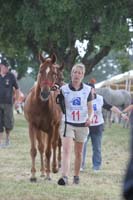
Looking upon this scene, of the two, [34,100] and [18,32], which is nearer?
[34,100]

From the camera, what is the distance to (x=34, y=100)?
9.67 metres

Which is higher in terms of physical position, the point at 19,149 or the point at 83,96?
the point at 83,96

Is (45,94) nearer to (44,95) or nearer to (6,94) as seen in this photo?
(44,95)

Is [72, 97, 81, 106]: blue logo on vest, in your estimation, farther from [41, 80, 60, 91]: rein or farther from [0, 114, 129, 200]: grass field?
[0, 114, 129, 200]: grass field

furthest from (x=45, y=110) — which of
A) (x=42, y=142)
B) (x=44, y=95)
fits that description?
(x=42, y=142)

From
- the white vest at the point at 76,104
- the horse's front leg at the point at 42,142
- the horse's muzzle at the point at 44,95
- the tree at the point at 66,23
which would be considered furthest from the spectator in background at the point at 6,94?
the tree at the point at 66,23

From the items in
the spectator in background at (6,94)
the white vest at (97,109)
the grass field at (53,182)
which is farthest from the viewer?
the spectator in background at (6,94)

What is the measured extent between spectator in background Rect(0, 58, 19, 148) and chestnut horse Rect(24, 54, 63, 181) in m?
4.77

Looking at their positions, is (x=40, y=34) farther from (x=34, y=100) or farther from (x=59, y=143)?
(x=34, y=100)

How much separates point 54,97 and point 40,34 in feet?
53.1

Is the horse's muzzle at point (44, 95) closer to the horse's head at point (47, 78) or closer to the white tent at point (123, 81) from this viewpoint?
the horse's head at point (47, 78)

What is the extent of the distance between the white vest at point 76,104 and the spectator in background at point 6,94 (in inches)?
222

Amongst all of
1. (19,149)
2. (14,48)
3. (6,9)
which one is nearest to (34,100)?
(19,149)

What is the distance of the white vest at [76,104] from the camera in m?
9.08
